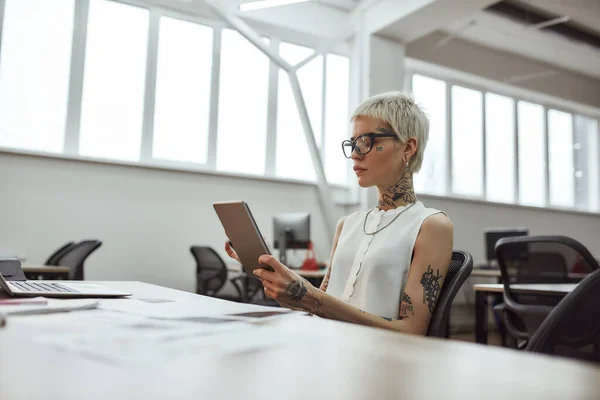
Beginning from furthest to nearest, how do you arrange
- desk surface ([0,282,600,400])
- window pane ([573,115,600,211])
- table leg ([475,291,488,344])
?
window pane ([573,115,600,211]) < table leg ([475,291,488,344]) < desk surface ([0,282,600,400])

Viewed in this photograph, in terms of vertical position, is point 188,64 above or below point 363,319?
above

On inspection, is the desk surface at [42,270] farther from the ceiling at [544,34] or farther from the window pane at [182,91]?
the ceiling at [544,34]

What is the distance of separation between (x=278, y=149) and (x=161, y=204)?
5.63 ft

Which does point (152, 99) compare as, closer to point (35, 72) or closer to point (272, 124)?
point (35, 72)

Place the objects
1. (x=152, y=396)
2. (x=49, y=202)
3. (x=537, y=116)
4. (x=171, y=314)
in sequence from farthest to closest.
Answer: (x=537, y=116), (x=49, y=202), (x=171, y=314), (x=152, y=396)

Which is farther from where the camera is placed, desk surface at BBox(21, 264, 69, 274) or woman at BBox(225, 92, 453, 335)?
desk surface at BBox(21, 264, 69, 274)

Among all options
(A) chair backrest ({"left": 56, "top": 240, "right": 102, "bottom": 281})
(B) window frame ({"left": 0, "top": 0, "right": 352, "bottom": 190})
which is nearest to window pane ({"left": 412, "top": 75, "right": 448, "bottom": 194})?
(B) window frame ({"left": 0, "top": 0, "right": 352, "bottom": 190})

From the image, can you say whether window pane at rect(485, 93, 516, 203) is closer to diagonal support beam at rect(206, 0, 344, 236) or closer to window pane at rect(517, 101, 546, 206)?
window pane at rect(517, 101, 546, 206)

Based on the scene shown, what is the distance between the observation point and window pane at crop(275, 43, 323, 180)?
21.3ft

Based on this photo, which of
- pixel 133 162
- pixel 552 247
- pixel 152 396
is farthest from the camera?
pixel 133 162

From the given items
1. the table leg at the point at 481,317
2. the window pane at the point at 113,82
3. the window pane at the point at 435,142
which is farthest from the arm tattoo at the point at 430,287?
the window pane at the point at 435,142

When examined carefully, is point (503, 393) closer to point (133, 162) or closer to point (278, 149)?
point (133, 162)

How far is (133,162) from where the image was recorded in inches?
210

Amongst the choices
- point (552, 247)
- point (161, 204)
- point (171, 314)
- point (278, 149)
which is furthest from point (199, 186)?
point (171, 314)
